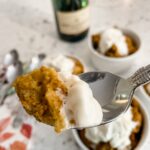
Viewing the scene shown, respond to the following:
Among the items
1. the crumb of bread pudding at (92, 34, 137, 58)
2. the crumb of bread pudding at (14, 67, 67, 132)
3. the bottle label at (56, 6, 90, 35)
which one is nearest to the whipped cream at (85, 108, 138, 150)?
the crumb of bread pudding at (14, 67, 67, 132)

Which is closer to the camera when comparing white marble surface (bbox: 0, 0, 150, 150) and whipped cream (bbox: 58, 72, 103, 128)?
whipped cream (bbox: 58, 72, 103, 128)

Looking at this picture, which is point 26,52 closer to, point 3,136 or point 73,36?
point 73,36

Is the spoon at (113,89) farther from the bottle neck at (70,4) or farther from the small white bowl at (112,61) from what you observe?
the bottle neck at (70,4)

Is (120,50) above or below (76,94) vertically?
below

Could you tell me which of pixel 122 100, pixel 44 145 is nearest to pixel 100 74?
pixel 122 100

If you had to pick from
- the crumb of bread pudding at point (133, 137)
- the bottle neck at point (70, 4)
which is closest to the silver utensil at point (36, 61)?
the bottle neck at point (70, 4)

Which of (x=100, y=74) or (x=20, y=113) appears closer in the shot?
(x=100, y=74)

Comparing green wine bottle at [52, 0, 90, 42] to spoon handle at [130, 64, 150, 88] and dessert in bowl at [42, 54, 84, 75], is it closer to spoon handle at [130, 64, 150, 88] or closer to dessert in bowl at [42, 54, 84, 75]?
dessert in bowl at [42, 54, 84, 75]

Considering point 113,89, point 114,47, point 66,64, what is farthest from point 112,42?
point 113,89
